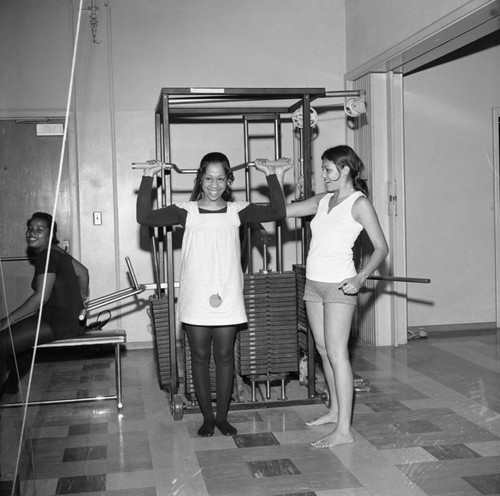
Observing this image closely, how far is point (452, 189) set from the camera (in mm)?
6836

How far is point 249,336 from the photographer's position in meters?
4.33

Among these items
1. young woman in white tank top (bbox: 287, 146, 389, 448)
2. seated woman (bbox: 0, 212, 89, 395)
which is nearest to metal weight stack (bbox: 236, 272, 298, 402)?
young woman in white tank top (bbox: 287, 146, 389, 448)

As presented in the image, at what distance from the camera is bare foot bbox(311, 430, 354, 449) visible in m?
3.61

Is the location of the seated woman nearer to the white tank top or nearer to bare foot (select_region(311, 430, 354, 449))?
the white tank top

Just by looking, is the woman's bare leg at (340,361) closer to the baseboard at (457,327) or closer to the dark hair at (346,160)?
the dark hair at (346,160)

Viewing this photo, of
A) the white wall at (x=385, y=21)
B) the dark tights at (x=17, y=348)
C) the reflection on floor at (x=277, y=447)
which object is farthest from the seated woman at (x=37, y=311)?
the white wall at (x=385, y=21)

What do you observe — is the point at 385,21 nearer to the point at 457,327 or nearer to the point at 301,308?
the point at 301,308

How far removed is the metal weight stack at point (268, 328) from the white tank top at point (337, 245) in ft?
2.30

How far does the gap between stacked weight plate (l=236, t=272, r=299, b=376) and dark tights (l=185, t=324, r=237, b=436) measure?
0.45 m

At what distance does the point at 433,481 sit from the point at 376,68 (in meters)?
3.80

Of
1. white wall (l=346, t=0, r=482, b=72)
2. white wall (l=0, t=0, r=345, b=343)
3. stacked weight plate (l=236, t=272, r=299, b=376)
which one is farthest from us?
white wall (l=0, t=0, r=345, b=343)

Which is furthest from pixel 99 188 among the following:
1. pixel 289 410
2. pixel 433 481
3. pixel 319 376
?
pixel 433 481

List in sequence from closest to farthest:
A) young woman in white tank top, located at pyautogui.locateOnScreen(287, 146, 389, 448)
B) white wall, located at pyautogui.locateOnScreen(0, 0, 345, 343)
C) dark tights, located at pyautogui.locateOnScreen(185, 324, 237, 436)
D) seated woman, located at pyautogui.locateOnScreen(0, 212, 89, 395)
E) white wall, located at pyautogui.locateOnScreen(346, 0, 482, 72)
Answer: seated woman, located at pyautogui.locateOnScreen(0, 212, 89, 395), young woman in white tank top, located at pyautogui.locateOnScreen(287, 146, 389, 448), dark tights, located at pyautogui.locateOnScreen(185, 324, 237, 436), white wall, located at pyautogui.locateOnScreen(346, 0, 482, 72), white wall, located at pyautogui.locateOnScreen(0, 0, 345, 343)

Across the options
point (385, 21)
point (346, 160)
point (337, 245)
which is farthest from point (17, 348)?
point (385, 21)
